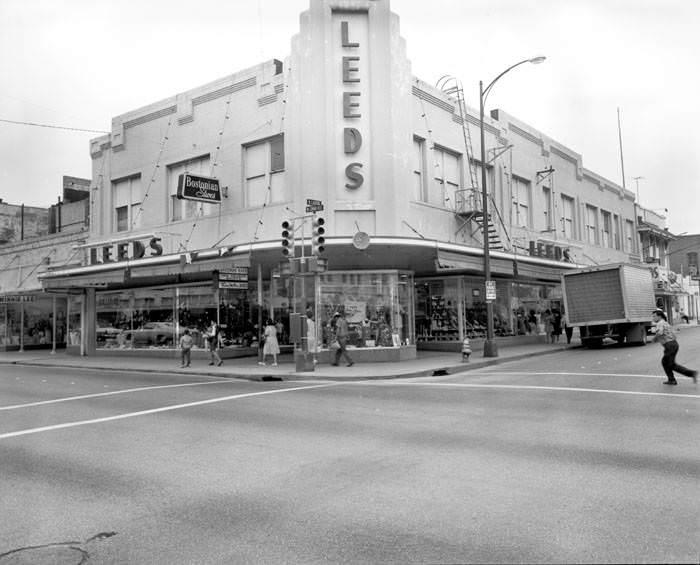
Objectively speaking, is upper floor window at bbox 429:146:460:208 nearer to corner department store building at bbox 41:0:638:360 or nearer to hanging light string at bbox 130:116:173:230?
corner department store building at bbox 41:0:638:360

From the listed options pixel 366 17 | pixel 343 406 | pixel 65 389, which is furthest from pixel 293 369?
pixel 366 17

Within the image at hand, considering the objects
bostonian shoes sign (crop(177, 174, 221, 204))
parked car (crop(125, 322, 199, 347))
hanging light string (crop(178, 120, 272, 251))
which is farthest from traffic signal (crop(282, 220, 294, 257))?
parked car (crop(125, 322, 199, 347))

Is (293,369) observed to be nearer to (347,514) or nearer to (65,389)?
(65,389)

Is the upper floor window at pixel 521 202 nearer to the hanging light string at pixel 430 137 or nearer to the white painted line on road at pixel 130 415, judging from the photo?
the hanging light string at pixel 430 137

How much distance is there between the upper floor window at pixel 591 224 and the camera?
3694 centimetres

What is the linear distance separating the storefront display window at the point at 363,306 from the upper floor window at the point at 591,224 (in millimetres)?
19726

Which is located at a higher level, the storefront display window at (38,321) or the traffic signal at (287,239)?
the traffic signal at (287,239)

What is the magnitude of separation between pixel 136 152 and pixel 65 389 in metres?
14.4

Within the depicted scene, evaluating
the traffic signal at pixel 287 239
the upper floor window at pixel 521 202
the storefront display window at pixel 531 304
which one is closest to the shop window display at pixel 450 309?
the storefront display window at pixel 531 304

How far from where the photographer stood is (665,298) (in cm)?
4953

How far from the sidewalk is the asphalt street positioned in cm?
511

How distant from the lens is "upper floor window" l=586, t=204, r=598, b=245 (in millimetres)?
36938

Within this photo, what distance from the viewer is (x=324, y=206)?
2017 centimetres

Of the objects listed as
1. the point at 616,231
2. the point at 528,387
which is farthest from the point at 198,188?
the point at 616,231
